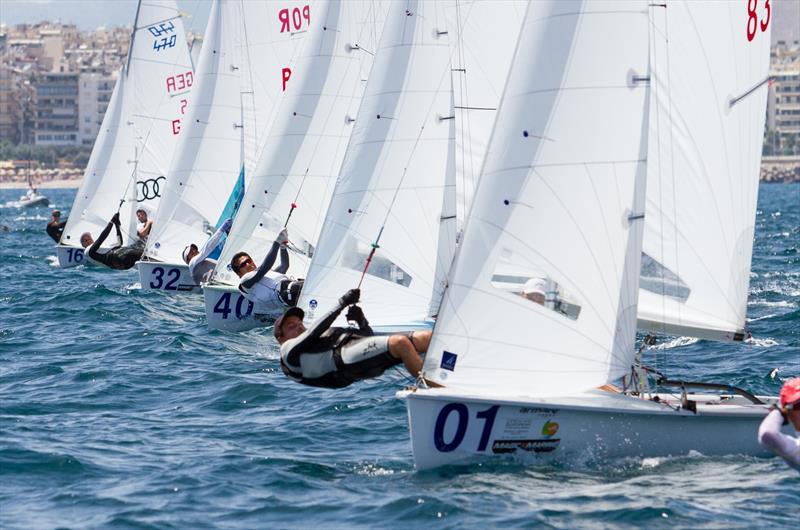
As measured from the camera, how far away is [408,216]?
42.4ft

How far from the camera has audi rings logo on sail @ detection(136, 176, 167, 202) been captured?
2534 centimetres

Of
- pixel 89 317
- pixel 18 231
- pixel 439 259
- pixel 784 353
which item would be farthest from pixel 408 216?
pixel 18 231

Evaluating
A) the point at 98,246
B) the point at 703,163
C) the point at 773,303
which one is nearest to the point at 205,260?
the point at 98,246

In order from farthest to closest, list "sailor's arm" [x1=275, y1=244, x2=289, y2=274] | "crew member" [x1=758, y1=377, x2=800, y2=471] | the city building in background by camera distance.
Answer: the city building in background → "sailor's arm" [x1=275, y1=244, x2=289, y2=274] → "crew member" [x1=758, y1=377, x2=800, y2=471]

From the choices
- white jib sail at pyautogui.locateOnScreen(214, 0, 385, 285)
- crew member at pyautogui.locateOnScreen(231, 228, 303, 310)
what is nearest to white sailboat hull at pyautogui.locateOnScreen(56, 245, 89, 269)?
white jib sail at pyautogui.locateOnScreen(214, 0, 385, 285)

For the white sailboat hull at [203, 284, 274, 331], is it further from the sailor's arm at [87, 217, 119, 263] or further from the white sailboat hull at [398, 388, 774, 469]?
the sailor's arm at [87, 217, 119, 263]

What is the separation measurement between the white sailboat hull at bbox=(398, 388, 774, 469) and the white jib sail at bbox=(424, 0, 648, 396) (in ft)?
0.70

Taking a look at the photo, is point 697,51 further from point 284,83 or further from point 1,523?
point 284,83

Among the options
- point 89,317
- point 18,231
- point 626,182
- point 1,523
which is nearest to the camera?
point 1,523

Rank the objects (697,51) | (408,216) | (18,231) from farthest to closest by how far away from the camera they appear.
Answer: (18,231)
(408,216)
(697,51)

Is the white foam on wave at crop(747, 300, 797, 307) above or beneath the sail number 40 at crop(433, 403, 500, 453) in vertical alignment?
beneath

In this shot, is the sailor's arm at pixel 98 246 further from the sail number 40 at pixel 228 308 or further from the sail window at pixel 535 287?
the sail window at pixel 535 287

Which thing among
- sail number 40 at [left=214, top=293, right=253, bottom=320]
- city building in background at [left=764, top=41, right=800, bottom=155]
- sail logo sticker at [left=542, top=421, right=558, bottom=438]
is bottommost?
sail number 40 at [left=214, top=293, right=253, bottom=320]

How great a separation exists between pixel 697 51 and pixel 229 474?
382 cm
